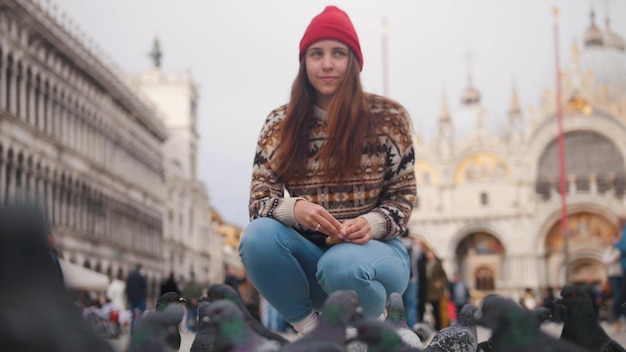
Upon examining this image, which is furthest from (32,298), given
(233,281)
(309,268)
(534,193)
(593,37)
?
(593,37)

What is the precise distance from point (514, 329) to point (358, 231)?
101 centimetres

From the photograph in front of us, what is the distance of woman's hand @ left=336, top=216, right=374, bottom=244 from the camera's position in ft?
11.6

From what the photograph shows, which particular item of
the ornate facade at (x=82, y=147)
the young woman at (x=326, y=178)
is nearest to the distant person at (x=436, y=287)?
the ornate facade at (x=82, y=147)

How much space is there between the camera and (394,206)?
12.4ft

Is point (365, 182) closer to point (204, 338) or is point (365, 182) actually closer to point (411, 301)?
point (204, 338)

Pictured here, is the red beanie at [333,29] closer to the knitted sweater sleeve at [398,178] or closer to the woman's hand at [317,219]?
the knitted sweater sleeve at [398,178]

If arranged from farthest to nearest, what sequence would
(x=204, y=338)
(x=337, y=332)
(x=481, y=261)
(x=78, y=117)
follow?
(x=481, y=261), (x=78, y=117), (x=204, y=338), (x=337, y=332)

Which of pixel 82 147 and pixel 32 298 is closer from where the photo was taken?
pixel 32 298

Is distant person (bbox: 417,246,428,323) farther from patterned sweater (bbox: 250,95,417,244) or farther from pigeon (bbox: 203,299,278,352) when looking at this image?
pigeon (bbox: 203,299,278,352)

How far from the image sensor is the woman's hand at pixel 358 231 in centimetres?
353

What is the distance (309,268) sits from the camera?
147 inches

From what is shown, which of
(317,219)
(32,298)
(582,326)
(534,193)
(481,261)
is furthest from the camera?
(481,261)

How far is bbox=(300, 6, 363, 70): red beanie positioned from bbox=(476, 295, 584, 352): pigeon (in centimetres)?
148

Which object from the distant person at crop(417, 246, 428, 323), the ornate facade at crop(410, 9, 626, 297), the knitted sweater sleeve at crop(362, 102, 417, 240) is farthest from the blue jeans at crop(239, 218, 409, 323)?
the ornate facade at crop(410, 9, 626, 297)
